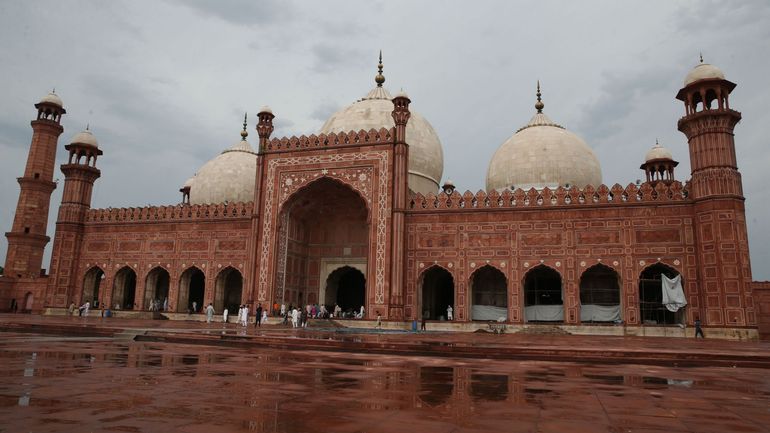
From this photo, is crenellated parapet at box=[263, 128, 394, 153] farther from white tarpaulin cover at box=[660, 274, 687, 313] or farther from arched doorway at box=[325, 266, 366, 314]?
white tarpaulin cover at box=[660, 274, 687, 313]

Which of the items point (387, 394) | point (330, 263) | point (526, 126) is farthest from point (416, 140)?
point (387, 394)

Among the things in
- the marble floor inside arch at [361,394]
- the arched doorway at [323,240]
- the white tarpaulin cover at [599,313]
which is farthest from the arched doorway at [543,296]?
the marble floor inside arch at [361,394]

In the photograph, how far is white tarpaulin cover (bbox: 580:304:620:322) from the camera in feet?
58.0

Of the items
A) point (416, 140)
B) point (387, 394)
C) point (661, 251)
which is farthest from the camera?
point (416, 140)

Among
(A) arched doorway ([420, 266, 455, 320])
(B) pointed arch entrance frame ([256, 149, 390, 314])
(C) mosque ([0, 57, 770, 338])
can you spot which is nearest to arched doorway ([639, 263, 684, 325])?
(C) mosque ([0, 57, 770, 338])

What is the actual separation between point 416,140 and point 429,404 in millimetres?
21048

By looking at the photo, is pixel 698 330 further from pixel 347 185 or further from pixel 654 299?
pixel 347 185

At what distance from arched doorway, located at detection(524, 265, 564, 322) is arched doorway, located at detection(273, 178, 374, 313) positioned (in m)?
6.32

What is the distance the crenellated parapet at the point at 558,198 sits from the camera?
16.7 metres

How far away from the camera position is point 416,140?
24172mm

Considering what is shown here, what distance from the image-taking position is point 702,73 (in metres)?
16.6

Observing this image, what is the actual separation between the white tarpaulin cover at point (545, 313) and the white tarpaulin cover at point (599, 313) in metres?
0.75

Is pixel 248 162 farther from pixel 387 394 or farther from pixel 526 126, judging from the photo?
pixel 387 394

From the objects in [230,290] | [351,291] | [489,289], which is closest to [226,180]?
[230,290]
